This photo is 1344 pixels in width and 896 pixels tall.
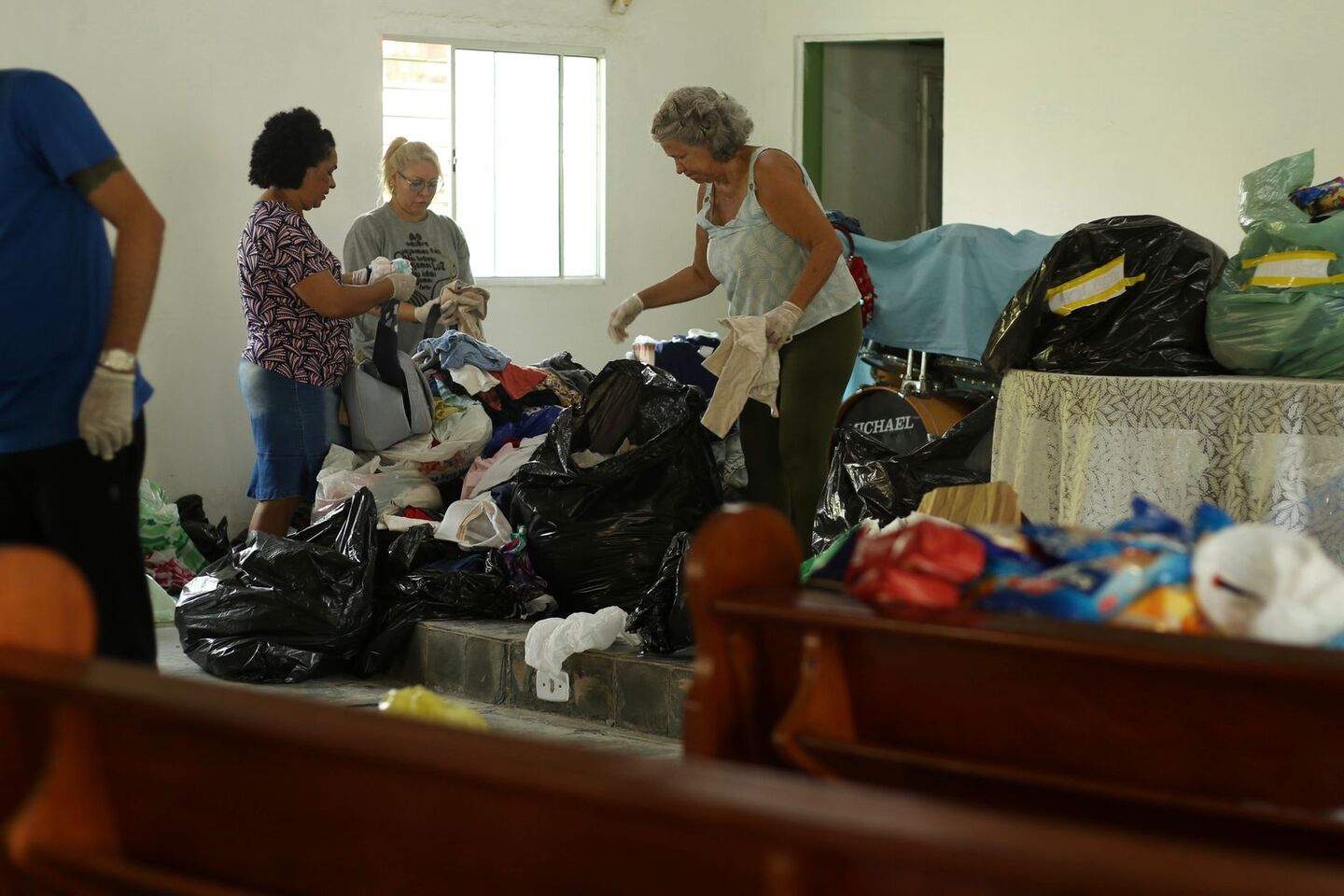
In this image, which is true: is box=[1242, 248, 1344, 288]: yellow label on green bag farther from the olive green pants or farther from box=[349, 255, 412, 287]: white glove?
box=[349, 255, 412, 287]: white glove

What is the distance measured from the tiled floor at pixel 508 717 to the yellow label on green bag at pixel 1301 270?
6.35 feet

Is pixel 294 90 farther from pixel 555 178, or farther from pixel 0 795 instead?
pixel 0 795

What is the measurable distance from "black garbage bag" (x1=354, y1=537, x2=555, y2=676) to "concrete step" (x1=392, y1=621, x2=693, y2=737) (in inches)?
1.8

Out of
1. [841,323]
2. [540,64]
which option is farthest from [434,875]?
[540,64]

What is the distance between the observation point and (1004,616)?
1552 mm

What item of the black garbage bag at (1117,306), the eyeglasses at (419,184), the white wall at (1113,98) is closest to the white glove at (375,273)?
the eyeglasses at (419,184)

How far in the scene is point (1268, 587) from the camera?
5.12ft

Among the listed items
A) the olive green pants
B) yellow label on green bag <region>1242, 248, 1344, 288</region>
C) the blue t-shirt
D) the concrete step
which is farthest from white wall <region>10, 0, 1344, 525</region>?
the blue t-shirt

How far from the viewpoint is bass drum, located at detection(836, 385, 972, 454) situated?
5.14 m

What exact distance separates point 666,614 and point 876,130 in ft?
19.2

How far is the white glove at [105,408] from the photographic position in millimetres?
2215

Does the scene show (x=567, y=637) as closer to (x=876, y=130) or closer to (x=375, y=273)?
(x=375, y=273)

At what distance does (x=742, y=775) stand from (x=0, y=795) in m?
0.72

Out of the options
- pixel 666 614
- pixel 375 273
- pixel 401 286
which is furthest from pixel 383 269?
pixel 666 614
